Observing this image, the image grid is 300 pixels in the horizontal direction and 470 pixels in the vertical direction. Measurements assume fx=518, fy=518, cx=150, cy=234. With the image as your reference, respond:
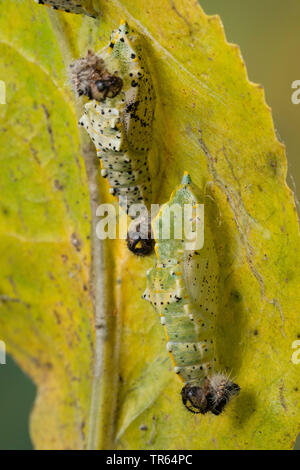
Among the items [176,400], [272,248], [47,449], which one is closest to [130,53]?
[272,248]

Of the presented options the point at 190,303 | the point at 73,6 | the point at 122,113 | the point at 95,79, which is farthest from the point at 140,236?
the point at 73,6

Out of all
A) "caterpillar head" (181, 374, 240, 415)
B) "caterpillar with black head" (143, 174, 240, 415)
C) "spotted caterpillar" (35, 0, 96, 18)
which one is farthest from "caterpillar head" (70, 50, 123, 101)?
"caterpillar head" (181, 374, 240, 415)

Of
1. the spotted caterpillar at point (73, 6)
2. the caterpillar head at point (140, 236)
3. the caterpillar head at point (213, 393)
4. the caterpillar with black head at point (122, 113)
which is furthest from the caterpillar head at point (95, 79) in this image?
the caterpillar head at point (213, 393)

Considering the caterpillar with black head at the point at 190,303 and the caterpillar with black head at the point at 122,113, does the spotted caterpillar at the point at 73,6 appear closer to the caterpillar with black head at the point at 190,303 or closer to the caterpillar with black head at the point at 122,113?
the caterpillar with black head at the point at 122,113

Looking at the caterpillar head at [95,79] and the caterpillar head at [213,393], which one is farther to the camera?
the caterpillar head at [213,393]

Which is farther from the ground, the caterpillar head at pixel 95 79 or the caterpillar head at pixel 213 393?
the caterpillar head at pixel 95 79

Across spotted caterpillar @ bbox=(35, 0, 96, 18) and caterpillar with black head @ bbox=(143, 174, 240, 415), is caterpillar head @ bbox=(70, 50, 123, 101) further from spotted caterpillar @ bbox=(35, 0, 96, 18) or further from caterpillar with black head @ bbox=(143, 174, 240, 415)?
caterpillar with black head @ bbox=(143, 174, 240, 415)
